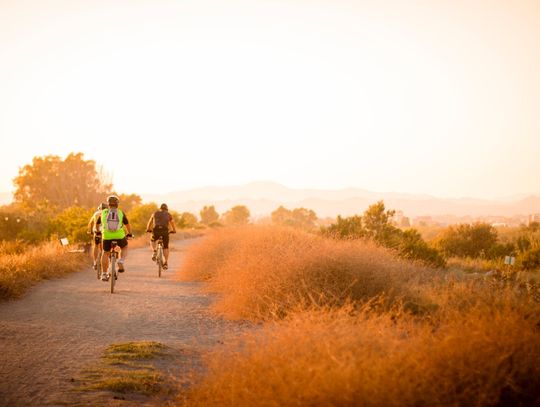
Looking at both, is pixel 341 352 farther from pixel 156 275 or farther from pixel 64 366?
pixel 156 275

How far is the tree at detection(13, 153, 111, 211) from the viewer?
5678 cm

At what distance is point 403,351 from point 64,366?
4.59 m

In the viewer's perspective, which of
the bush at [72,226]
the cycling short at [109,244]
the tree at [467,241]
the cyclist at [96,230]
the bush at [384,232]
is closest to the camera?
the cycling short at [109,244]

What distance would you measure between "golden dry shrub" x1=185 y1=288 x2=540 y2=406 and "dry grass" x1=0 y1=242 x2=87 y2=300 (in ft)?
29.5

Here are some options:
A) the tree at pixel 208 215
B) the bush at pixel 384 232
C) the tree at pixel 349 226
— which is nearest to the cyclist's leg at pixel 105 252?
the bush at pixel 384 232

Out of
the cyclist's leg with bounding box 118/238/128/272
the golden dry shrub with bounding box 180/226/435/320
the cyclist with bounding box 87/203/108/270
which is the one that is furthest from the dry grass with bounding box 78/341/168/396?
the cyclist with bounding box 87/203/108/270

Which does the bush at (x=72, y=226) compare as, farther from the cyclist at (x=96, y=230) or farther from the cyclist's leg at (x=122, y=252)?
the cyclist's leg at (x=122, y=252)

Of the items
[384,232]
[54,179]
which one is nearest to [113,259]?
Result: [384,232]

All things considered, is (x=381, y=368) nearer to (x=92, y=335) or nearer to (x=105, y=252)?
(x=92, y=335)

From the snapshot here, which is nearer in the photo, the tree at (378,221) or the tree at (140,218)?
the tree at (378,221)

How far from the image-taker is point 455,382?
376 centimetres

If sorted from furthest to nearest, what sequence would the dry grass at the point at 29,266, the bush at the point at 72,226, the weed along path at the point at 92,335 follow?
1. the bush at the point at 72,226
2. the dry grass at the point at 29,266
3. the weed along path at the point at 92,335

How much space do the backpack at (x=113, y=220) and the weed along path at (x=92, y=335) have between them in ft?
5.80

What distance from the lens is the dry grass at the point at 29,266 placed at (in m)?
11.5
